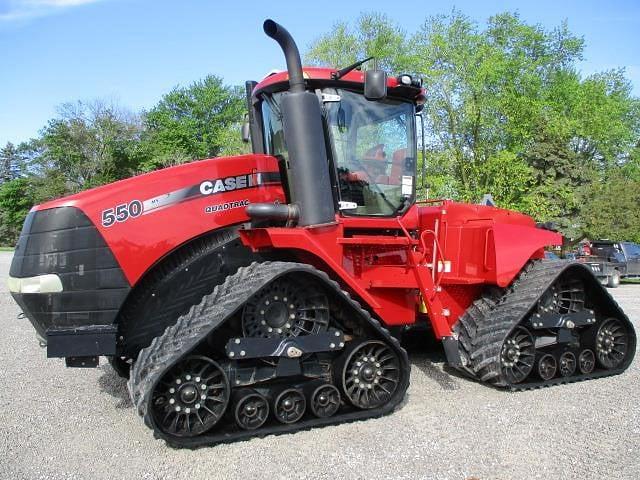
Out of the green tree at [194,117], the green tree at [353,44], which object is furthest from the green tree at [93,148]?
the green tree at [353,44]

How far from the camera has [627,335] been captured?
6508 millimetres

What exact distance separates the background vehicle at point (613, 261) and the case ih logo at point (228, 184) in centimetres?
1915

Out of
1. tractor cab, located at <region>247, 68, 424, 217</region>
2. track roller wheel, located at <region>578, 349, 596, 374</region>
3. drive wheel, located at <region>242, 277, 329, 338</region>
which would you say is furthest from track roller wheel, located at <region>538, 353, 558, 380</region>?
drive wheel, located at <region>242, 277, 329, 338</region>

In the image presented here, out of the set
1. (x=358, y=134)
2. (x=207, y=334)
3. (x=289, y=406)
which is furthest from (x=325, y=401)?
(x=358, y=134)

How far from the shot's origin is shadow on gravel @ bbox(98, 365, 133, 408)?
212 inches

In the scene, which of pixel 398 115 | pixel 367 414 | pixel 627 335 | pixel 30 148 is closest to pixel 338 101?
pixel 398 115

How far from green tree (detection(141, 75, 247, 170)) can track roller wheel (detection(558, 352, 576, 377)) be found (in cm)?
4902

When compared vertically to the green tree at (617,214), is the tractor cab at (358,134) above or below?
above

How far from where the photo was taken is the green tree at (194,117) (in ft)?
182

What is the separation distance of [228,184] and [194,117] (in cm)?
5711

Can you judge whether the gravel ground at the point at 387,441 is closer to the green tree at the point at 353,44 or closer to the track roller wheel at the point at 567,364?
the track roller wheel at the point at 567,364

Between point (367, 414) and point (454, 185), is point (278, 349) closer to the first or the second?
point (367, 414)

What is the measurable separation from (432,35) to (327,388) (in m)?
21.7

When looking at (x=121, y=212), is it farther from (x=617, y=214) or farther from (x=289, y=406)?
(x=617, y=214)
